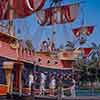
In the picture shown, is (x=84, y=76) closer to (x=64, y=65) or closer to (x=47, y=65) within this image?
(x=64, y=65)

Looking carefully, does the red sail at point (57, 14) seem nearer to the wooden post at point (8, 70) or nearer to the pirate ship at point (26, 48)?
the pirate ship at point (26, 48)

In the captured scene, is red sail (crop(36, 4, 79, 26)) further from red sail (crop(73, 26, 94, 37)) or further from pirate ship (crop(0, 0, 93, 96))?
red sail (crop(73, 26, 94, 37))

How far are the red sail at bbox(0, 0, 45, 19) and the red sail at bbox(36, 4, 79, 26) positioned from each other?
16.8 meters

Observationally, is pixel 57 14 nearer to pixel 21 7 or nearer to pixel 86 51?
pixel 86 51

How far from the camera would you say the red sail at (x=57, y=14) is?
1962 inches

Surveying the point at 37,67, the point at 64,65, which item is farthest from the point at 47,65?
the point at 64,65

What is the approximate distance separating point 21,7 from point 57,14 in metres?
19.8

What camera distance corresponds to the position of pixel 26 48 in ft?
108

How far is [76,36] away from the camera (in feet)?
195

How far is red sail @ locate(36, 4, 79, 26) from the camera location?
164 feet

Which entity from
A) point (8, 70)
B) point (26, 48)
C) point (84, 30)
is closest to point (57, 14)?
point (84, 30)

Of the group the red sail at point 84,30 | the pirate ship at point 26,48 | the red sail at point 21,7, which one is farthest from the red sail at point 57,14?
the red sail at point 21,7

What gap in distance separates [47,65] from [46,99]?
20.3m

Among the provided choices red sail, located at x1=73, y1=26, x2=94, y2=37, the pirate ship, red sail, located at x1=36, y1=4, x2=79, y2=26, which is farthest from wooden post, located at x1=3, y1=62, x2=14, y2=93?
red sail, located at x1=73, y1=26, x2=94, y2=37
